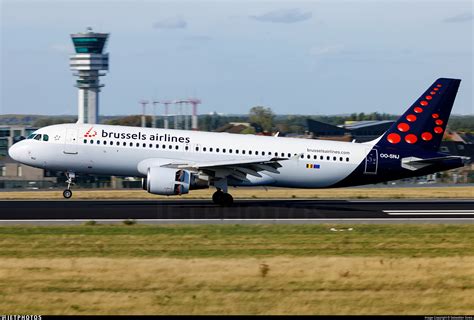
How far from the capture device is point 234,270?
19891 millimetres

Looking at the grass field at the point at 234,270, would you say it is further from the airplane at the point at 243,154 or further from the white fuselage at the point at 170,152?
the white fuselage at the point at 170,152

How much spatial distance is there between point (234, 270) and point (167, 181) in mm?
14656

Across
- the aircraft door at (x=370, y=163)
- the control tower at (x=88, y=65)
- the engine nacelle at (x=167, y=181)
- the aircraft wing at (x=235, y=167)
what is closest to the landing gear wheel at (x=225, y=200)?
the aircraft wing at (x=235, y=167)

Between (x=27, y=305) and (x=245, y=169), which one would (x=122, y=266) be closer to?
(x=27, y=305)

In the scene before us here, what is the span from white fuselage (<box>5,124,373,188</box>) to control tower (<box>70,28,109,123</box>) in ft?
340

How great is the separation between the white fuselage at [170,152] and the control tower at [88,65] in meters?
104

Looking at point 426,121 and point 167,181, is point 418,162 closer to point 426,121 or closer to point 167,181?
point 426,121

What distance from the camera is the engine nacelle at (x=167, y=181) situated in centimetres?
3406

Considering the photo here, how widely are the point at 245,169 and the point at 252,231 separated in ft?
28.7

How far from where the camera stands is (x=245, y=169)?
35875 millimetres

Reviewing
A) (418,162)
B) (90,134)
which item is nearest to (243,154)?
(90,134)
